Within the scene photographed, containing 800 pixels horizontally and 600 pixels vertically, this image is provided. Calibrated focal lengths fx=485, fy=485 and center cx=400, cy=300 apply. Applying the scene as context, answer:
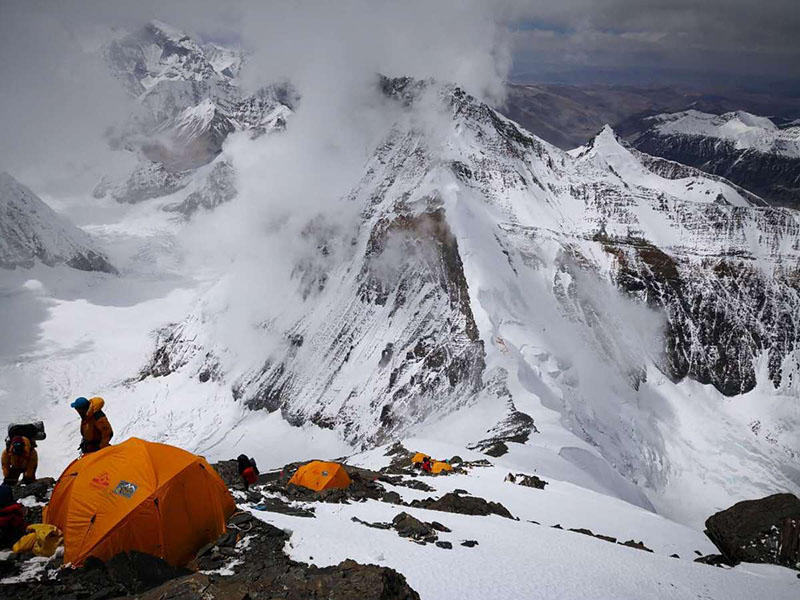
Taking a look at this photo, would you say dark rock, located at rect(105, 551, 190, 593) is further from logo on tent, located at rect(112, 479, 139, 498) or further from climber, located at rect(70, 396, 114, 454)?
climber, located at rect(70, 396, 114, 454)

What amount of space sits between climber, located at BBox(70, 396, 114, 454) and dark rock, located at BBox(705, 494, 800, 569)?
2651 cm

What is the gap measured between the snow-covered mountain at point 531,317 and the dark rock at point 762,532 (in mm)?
44213

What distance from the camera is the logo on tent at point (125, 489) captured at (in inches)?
531

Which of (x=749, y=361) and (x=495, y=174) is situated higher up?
(x=495, y=174)

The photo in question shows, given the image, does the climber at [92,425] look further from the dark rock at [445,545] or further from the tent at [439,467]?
the tent at [439,467]

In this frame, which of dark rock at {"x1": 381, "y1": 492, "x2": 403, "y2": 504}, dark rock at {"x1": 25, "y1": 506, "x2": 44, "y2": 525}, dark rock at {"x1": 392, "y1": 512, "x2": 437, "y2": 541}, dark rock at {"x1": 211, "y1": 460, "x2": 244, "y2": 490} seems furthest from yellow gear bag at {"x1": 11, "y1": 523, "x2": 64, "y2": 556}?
dark rock at {"x1": 381, "y1": 492, "x2": 403, "y2": 504}

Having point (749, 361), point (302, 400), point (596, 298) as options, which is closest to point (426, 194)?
point (596, 298)

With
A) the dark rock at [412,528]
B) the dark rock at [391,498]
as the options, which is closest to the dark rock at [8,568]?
Result: the dark rock at [412,528]

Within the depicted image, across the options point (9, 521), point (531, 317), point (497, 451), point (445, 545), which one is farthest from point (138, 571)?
point (531, 317)

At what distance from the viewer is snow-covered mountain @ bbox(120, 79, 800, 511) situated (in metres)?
93.0

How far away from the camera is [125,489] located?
535 inches

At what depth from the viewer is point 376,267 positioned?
127 metres

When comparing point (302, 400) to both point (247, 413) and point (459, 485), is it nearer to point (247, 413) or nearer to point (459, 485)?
point (247, 413)

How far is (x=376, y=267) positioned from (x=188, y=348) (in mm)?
74651
